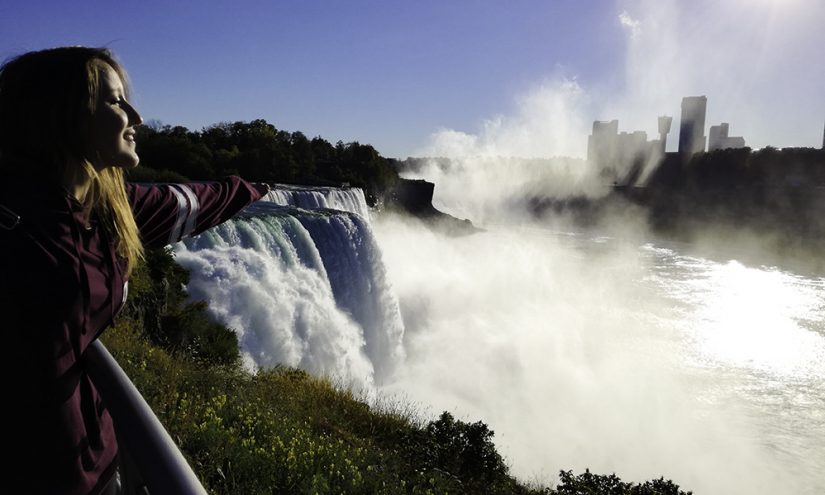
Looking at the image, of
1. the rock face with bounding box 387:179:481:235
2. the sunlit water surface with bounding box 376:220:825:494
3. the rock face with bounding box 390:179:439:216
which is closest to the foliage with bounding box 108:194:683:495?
the sunlit water surface with bounding box 376:220:825:494

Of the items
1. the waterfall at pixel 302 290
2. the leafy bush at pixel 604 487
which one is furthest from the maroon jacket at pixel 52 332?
the waterfall at pixel 302 290

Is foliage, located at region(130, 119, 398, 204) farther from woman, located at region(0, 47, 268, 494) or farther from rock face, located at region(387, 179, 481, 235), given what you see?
woman, located at region(0, 47, 268, 494)

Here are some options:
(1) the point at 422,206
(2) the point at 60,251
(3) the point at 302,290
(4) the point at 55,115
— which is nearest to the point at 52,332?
(2) the point at 60,251

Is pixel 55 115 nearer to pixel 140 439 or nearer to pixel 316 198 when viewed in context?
pixel 140 439

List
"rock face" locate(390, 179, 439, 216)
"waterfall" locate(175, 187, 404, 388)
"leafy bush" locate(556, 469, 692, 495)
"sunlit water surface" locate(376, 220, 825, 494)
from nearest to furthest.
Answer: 1. "leafy bush" locate(556, 469, 692, 495)
2. "waterfall" locate(175, 187, 404, 388)
3. "sunlit water surface" locate(376, 220, 825, 494)
4. "rock face" locate(390, 179, 439, 216)

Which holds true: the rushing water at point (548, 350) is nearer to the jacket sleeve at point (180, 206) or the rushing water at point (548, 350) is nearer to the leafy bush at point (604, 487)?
the leafy bush at point (604, 487)
